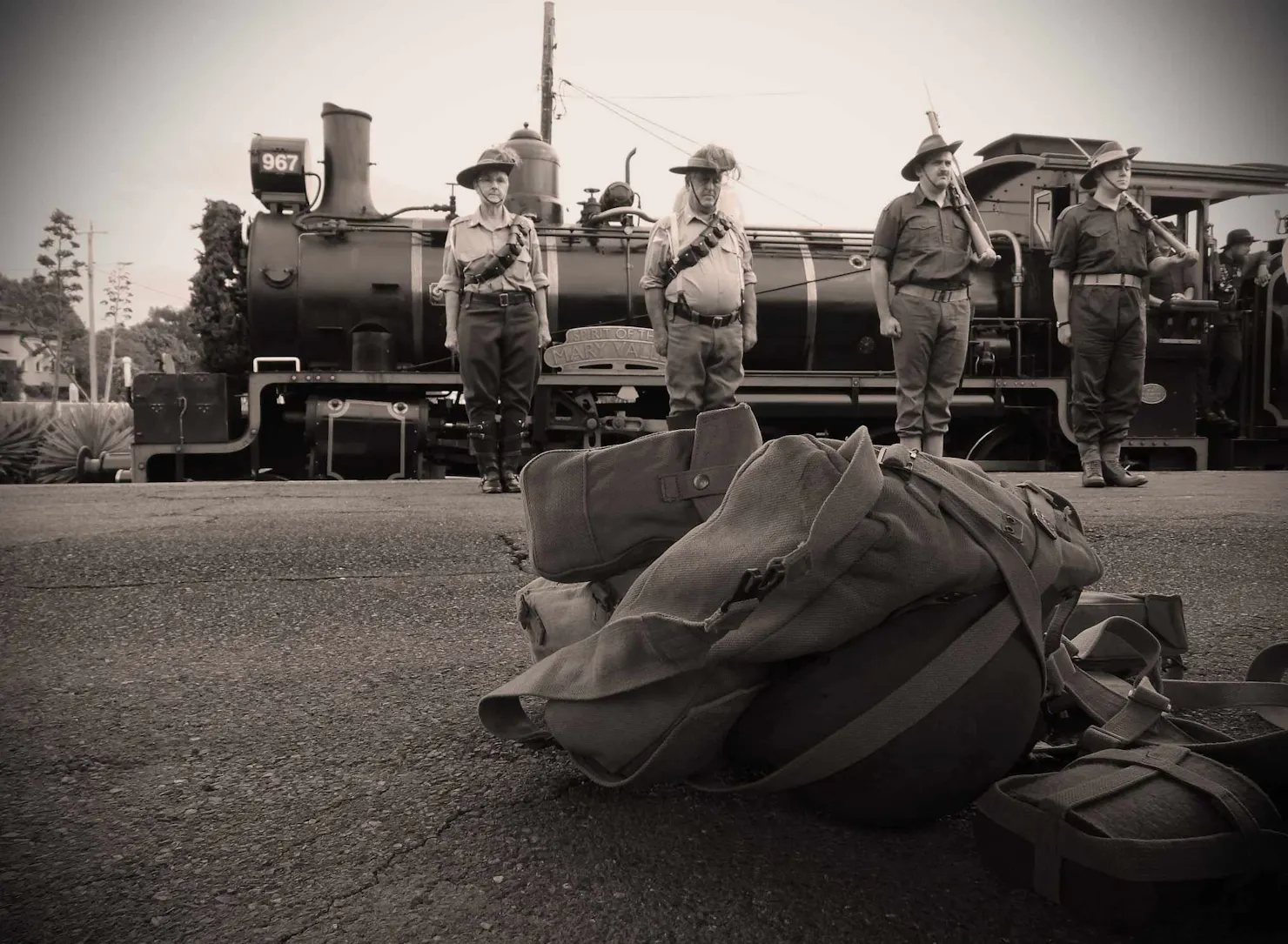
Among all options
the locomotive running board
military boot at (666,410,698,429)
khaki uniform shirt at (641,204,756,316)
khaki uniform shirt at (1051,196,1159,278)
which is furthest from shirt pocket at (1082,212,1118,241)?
military boot at (666,410,698,429)

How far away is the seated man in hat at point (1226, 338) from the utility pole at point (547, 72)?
1306cm

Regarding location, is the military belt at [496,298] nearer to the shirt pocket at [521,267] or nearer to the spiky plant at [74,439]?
the shirt pocket at [521,267]

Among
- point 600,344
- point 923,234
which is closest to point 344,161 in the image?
point 600,344

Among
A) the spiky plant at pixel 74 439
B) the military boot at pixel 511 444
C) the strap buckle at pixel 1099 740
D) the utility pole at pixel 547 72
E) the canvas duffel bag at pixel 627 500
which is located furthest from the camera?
the utility pole at pixel 547 72

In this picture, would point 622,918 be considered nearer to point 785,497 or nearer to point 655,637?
point 655,637

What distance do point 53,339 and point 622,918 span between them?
2319 inches

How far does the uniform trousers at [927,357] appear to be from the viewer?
5.18 meters

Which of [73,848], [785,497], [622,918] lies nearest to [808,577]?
[785,497]

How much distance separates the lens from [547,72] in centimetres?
1855

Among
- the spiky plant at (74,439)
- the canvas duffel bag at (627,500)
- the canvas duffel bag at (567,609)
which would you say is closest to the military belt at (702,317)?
the canvas duffel bag at (567,609)

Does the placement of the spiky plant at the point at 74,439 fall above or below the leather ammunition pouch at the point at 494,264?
below

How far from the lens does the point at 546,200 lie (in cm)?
844

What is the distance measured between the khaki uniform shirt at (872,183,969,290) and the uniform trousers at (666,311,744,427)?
934 millimetres

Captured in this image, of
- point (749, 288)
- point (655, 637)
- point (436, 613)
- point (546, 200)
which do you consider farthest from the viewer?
point (546, 200)
